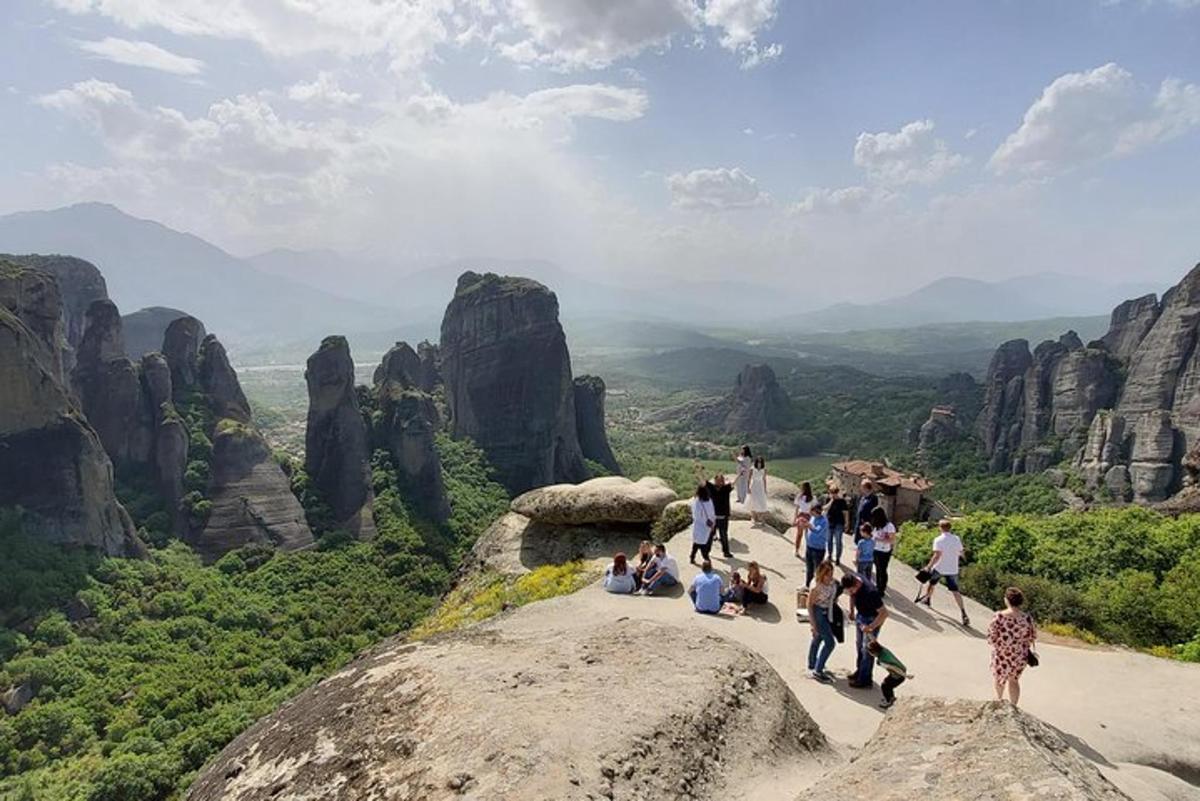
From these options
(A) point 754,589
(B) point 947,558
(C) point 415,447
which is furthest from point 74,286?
(B) point 947,558

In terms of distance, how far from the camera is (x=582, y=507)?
20.8 m

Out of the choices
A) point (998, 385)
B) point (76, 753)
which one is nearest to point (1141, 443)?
point (998, 385)

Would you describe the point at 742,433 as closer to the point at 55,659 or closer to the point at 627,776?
the point at 55,659

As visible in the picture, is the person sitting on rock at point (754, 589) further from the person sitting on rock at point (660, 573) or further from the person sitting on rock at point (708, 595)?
the person sitting on rock at point (660, 573)

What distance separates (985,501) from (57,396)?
84.8 meters

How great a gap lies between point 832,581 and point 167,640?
42666mm

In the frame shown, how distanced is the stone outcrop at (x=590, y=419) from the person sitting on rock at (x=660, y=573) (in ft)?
261

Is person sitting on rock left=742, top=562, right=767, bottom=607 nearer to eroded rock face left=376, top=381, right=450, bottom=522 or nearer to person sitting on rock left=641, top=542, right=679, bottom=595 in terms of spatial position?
person sitting on rock left=641, top=542, right=679, bottom=595

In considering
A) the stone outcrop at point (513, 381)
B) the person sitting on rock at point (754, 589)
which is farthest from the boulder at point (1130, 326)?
the person sitting on rock at point (754, 589)

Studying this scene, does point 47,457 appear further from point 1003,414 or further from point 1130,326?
point 1130,326

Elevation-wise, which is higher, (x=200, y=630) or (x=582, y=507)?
(x=582, y=507)

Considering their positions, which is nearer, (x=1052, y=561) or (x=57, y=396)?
(x=1052, y=561)

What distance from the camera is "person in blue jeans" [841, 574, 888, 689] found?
10.1m

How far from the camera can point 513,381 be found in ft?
290
